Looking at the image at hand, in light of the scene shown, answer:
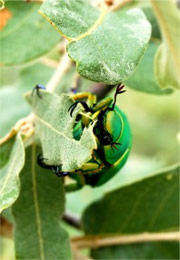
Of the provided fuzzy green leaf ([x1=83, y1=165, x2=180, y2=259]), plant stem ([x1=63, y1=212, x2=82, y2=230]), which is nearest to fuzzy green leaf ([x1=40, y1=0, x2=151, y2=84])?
fuzzy green leaf ([x1=83, y1=165, x2=180, y2=259])

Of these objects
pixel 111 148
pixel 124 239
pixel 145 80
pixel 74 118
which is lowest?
pixel 124 239

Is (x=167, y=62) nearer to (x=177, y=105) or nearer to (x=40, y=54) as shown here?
(x=40, y=54)

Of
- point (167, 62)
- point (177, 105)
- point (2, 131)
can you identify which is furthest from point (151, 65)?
point (177, 105)

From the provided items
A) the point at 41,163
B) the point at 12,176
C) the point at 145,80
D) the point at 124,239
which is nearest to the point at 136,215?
the point at 124,239

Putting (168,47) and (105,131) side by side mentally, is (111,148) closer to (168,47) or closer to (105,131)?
(105,131)

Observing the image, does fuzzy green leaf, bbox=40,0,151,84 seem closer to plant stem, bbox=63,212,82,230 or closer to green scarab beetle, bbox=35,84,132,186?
green scarab beetle, bbox=35,84,132,186
